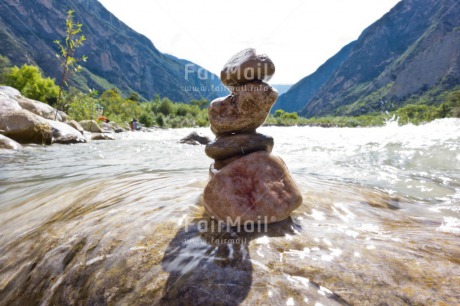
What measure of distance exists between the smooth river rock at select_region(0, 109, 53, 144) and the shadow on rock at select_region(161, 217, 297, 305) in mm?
12452

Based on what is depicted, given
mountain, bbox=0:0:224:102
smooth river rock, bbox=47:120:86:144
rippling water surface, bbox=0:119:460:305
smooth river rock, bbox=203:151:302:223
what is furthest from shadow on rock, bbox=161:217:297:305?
mountain, bbox=0:0:224:102

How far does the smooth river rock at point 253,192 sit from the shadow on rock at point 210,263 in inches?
5.4

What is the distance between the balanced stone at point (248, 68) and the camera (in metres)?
3.18

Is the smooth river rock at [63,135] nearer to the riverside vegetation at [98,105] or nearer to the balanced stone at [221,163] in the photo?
the balanced stone at [221,163]

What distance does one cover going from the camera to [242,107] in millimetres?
3211

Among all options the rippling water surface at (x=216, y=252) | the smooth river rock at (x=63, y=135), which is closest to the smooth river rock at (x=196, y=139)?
the smooth river rock at (x=63, y=135)

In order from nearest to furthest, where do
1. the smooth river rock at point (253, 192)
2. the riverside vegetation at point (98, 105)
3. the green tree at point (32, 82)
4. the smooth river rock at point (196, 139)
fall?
the smooth river rock at point (253, 192)
the smooth river rock at point (196, 139)
the riverside vegetation at point (98, 105)
the green tree at point (32, 82)

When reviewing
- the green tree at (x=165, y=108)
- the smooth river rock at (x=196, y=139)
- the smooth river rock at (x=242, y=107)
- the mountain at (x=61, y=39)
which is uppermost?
the mountain at (x=61, y=39)

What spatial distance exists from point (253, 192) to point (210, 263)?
3.09 ft

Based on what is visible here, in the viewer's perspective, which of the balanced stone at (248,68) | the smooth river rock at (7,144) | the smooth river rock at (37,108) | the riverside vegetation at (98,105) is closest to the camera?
the balanced stone at (248,68)

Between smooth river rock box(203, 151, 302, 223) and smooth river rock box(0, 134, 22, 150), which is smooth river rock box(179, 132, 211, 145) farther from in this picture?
smooth river rock box(203, 151, 302, 223)

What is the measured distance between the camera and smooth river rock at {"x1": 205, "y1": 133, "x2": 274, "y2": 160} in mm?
3268

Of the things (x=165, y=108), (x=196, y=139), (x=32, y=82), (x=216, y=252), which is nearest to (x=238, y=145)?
(x=216, y=252)

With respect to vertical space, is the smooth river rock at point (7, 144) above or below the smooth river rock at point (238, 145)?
below
